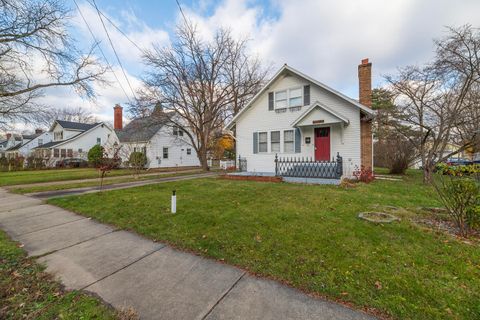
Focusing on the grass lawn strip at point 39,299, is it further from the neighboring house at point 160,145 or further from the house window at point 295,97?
the neighboring house at point 160,145

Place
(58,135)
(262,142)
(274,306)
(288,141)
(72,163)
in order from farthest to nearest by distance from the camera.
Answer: (58,135) < (72,163) < (262,142) < (288,141) < (274,306)

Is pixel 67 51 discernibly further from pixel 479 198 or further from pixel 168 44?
pixel 479 198

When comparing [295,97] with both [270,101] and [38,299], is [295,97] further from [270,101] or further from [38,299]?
[38,299]

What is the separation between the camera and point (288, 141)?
41.7ft

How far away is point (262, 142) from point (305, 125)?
3.20 metres

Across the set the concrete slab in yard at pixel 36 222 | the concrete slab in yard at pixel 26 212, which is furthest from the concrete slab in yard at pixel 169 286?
the concrete slab in yard at pixel 26 212

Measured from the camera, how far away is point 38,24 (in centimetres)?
986

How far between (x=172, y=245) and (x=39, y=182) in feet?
48.2

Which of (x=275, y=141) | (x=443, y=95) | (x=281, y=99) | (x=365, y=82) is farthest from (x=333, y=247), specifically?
(x=443, y=95)

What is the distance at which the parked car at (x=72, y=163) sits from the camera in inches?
1069

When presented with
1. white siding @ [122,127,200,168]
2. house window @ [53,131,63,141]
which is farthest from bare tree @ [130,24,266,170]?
house window @ [53,131,63,141]

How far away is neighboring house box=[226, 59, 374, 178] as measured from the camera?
10.9m

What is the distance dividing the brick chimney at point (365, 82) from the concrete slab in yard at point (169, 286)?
12.0 metres

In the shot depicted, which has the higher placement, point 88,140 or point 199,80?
point 199,80
